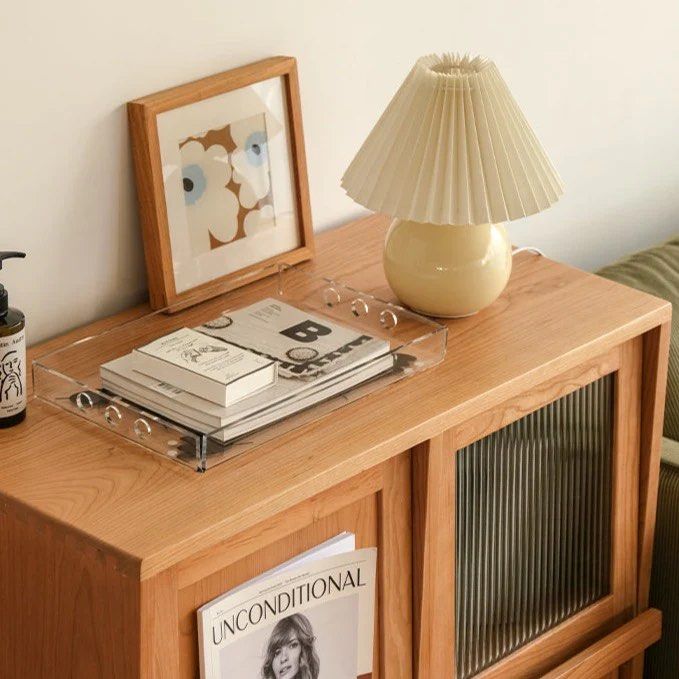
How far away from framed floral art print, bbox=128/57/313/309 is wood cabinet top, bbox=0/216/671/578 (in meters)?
0.09

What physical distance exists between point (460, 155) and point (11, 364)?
0.54 m

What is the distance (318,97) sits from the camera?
1.76 metres

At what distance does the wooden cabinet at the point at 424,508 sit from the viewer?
1215 mm

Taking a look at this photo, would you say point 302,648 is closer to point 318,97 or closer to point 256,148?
point 256,148

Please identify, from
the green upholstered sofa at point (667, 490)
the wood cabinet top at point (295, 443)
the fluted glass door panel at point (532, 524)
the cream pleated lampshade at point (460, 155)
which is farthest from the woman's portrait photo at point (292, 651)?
the green upholstered sofa at point (667, 490)

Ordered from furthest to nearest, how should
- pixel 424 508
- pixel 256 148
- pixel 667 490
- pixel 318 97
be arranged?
pixel 667 490
pixel 318 97
pixel 256 148
pixel 424 508

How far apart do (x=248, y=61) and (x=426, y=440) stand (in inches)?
22.1

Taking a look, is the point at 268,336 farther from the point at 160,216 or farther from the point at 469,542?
the point at 469,542

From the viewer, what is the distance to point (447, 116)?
4.78 ft

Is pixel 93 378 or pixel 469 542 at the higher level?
pixel 93 378

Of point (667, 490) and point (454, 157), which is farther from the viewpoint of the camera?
point (667, 490)

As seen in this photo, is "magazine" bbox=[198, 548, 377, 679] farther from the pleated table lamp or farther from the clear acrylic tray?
the pleated table lamp

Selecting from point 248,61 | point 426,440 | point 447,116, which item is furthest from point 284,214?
point 426,440

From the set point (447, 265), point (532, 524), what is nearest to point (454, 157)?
point (447, 265)
